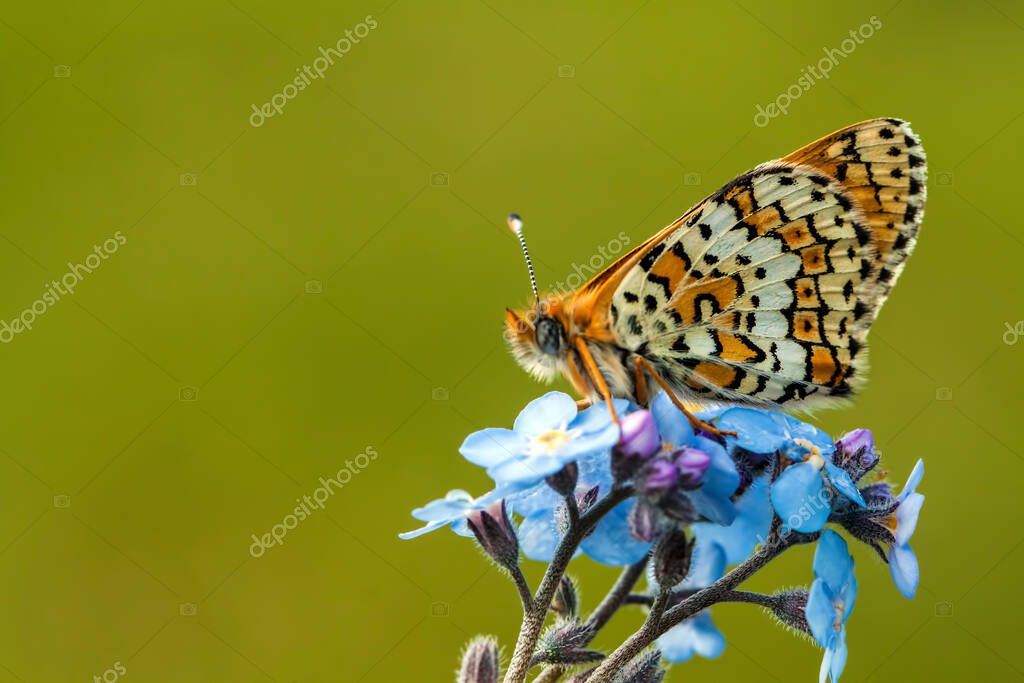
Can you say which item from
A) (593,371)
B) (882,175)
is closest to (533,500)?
(593,371)

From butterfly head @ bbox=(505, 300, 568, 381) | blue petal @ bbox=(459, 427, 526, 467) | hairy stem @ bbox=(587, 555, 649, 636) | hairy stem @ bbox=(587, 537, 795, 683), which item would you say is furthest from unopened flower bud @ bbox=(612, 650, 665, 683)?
butterfly head @ bbox=(505, 300, 568, 381)

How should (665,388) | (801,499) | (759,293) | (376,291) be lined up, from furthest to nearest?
1. (376,291)
2. (759,293)
3. (665,388)
4. (801,499)

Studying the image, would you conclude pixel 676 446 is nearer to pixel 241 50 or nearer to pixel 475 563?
pixel 475 563

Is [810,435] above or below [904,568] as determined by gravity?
above

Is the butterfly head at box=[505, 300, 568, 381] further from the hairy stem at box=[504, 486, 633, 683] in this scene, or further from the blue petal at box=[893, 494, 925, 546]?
the blue petal at box=[893, 494, 925, 546]

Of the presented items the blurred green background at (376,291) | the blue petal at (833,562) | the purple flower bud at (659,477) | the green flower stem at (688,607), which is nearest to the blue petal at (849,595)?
the blue petal at (833,562)

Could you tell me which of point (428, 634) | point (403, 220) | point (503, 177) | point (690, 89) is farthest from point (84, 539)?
point (690, 89)

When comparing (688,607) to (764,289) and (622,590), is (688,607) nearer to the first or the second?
(622,590)

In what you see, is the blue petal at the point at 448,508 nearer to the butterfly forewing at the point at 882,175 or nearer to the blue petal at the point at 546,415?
the blue petal at the point at 546,415
